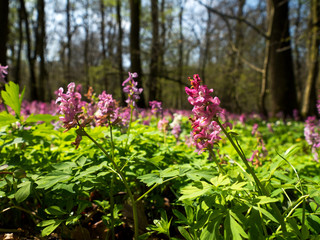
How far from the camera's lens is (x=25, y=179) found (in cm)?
137

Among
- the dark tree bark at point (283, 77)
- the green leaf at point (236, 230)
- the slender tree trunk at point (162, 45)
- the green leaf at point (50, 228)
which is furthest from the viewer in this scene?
the slender tree trunk at point (162, 45)

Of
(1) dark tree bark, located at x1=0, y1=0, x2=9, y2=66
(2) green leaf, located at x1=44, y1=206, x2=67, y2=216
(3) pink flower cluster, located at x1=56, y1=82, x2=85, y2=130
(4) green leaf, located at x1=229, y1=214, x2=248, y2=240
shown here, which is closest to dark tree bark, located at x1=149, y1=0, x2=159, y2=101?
(1) dark tree bark, located at x1=0, y1=0, x2=9, y2=66

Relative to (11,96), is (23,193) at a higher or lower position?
lower

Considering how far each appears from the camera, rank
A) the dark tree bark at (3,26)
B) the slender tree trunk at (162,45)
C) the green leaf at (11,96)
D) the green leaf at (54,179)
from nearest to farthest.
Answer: the green leaf at (54,179) → the green leaf at (11,96) → the dark tree bark at (3,26) → the slender tree trunk at (162,45)

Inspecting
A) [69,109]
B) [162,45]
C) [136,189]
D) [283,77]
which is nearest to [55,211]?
[69,109]

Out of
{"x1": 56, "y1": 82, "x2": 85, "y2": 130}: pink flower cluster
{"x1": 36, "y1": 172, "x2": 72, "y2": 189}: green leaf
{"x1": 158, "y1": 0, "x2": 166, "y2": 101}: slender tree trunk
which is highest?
{"x1": 158, "y1": 0, "x2": 166, "y2": 101}: slender tree trunk

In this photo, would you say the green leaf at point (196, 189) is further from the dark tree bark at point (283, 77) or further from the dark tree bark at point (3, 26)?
the dark tree bark at point (283, 77)

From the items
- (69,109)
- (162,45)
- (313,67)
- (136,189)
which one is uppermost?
(162,45)

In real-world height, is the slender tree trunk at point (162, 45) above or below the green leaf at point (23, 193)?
above

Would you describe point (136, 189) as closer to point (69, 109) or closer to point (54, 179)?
point (54, 179)

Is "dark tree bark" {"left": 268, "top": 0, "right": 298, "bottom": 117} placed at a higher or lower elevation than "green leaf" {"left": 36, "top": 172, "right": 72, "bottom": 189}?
higher

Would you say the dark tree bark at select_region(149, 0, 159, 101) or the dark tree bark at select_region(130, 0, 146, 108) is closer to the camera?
the dark tree bark at select_region(130, 0, 146, 108)

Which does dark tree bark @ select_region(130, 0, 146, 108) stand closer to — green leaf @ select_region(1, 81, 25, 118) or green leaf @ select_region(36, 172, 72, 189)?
green leaf @ select_region(1, 81, 25, 118)

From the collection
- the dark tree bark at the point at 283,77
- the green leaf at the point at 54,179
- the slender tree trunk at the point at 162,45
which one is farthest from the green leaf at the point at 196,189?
the slender tree trunk at the point at 162,45
